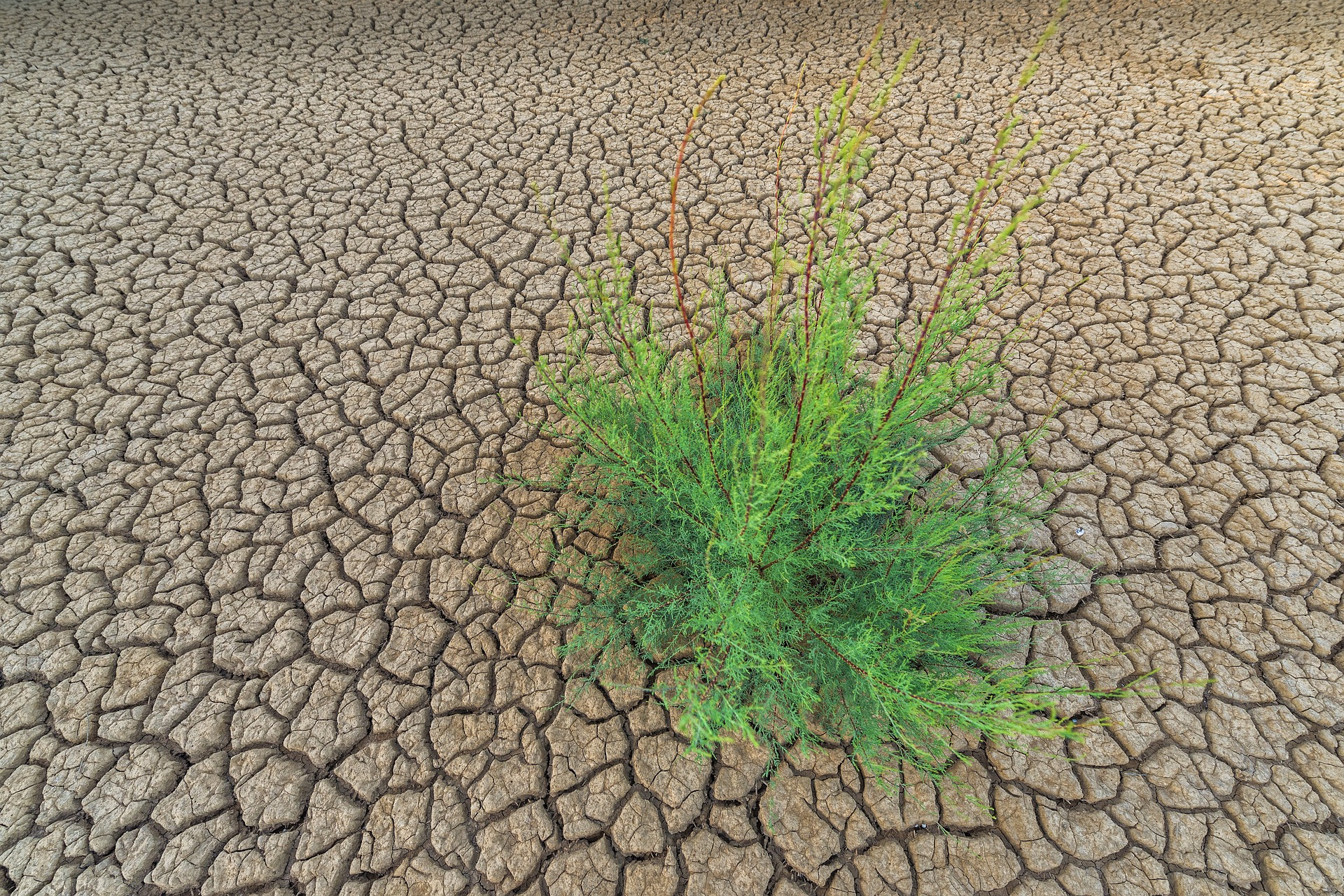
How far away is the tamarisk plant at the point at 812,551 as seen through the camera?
1.58 metres

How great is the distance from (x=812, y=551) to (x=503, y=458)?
45.4 inches

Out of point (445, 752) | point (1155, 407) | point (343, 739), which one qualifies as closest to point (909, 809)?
point (445, 752)

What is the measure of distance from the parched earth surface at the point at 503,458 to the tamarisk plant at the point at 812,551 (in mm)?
153

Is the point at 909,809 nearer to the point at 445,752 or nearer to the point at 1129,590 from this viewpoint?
the point at 1129,590

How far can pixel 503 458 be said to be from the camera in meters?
2.45

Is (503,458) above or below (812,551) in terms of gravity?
below

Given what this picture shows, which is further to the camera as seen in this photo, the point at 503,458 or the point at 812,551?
the point at 503,458

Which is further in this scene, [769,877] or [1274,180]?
[1274,180]

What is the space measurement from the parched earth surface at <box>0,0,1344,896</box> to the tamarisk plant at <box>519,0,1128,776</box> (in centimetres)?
15

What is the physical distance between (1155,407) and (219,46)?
5.71m

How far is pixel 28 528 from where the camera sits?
2.24 m

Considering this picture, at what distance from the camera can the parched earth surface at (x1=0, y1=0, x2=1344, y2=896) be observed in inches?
65.6

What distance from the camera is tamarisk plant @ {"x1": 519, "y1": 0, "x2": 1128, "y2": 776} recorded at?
158 centimetres

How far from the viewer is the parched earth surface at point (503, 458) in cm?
167
